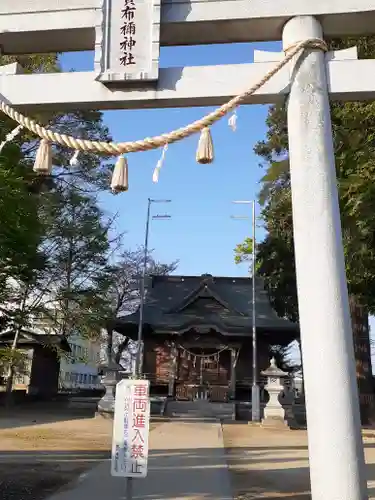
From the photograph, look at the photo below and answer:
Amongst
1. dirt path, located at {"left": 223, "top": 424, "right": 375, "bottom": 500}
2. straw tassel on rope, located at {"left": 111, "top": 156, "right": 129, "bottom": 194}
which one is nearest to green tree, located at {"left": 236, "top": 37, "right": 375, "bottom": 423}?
straw tassel on rope, located at {"left": 111, "top": 156, "right": 129, "bottom": 194}

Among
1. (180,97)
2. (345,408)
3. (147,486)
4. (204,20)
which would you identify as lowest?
(147,486)

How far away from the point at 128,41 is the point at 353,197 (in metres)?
7.62

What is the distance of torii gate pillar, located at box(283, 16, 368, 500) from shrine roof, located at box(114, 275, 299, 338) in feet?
56.5

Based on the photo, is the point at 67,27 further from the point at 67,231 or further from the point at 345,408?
the point at 67,231

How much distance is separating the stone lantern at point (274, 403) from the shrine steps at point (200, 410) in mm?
2517

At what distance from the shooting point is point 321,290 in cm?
359

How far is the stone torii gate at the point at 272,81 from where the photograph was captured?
354 cm

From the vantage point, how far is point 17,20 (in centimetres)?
438

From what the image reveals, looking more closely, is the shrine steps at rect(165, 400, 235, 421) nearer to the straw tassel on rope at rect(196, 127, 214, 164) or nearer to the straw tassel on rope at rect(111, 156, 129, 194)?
the straw tassel on rope at rect(111, 156, 129, 194)

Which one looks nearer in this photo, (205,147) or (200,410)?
(205,147)

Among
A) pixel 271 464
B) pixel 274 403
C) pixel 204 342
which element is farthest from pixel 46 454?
pixel 204 342

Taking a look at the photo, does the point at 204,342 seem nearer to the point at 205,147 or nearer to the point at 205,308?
the point at 205,308

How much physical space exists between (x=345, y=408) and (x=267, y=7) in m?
3.32

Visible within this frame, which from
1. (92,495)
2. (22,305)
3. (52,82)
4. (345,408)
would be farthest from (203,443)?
(22,305)
